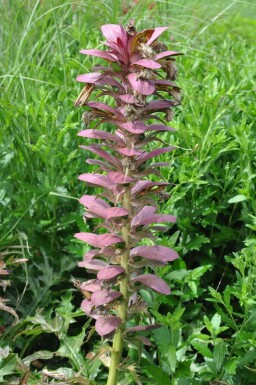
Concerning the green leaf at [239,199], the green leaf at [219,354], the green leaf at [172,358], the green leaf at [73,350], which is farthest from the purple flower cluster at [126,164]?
the green leaf at [239,199]

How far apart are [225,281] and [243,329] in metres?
0.47

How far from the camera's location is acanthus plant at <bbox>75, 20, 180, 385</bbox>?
165 cm

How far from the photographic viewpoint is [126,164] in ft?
5.65

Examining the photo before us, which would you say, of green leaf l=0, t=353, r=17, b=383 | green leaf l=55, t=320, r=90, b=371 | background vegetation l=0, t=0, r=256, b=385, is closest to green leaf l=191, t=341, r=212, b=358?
background vegetation l=0, t=0, r=256, b=385

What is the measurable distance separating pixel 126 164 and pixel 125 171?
0.12 ft

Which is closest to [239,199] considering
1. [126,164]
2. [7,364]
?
[126,164]

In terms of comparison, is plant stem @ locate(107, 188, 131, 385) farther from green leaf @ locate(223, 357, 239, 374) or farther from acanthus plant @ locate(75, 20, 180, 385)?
green leaf @ locate(223, 357, 239, 374)

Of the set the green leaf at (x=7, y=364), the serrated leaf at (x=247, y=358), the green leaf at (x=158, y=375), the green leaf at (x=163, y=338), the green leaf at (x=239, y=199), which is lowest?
the green leaf at (x=7, y=364)

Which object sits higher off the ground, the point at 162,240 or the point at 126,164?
the point at 126,164

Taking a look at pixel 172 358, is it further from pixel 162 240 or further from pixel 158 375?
pixel 162 240

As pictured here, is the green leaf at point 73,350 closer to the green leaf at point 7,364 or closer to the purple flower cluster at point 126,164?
the green leaf at point 7,364

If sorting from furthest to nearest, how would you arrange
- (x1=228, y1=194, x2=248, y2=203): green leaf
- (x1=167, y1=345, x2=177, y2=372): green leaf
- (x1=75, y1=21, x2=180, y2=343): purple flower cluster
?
(x1=228, y1=194, x2=248, y2=203): green leaf < (x1=167, y1=345, x2=177, y2=372): green leaf < (x1=75, y1=21, x2=180, y2=343): purple flower cluster

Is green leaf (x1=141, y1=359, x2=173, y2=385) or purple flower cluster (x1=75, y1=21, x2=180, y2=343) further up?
purple flower cluster (x1=75, y1=21, x2=180, y2=343)

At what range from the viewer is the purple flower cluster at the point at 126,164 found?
1651mm
